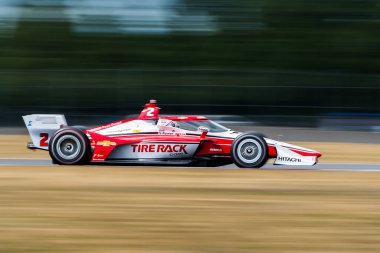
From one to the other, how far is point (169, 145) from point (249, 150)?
1.26 metres

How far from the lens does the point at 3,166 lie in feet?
41.7

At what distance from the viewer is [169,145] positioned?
12.3 metres

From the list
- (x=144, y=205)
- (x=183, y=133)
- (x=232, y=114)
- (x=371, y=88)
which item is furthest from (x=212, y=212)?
(x=371, y=88)

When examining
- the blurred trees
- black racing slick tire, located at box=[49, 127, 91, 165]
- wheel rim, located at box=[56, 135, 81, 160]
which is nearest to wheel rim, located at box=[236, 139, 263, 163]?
black racing slick tire, located at box=[49, 127, 91, 165]

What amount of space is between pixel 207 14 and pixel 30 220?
25394 millimetres

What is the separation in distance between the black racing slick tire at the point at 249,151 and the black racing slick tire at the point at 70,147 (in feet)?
7.69

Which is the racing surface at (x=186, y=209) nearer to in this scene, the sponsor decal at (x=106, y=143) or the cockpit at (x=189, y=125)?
the sponsor decal at (x=106, y=143)

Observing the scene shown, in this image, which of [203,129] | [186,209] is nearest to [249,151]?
[203,129]

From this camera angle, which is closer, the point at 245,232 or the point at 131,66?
the point at 245,232

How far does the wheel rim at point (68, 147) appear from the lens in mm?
12422

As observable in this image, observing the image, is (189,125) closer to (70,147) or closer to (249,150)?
(249,150)

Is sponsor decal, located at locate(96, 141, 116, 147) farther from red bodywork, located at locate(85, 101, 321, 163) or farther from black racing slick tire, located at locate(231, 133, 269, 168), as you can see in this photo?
black racing slick tire, located at locate(231, 133, 269, 168)

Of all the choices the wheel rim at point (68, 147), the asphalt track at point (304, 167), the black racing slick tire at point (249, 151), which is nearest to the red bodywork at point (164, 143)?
the black racing slick tire at point (249, 151)

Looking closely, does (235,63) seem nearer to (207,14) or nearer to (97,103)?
(207,14)
